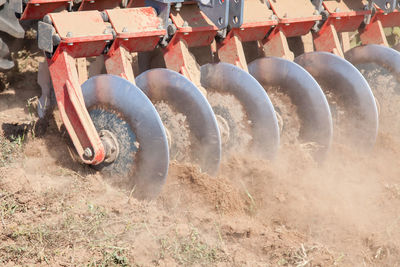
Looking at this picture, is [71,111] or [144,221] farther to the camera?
[71,111]

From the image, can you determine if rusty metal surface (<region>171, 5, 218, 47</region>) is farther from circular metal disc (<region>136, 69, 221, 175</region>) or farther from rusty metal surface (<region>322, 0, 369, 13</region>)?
rusty metal surface (<region>322, 0, 369, 13</region>)

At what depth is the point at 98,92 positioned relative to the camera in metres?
3.94

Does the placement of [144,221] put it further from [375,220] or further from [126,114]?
[375,220]

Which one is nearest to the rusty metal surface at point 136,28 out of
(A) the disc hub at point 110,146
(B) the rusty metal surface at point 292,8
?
(A) the disc hub at point 110,146

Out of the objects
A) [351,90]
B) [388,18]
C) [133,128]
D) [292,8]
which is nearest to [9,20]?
[133,128]

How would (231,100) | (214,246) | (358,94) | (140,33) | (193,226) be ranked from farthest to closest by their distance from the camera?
(358,94) → (231,100) → (140,33) → (193,226) → (214,246)

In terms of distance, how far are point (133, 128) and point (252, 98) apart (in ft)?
2.98

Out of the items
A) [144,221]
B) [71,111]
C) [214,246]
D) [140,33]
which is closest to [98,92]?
[71,111]

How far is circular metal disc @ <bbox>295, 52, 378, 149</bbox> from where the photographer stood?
467 centimetres

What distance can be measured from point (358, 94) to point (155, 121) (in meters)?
1.74

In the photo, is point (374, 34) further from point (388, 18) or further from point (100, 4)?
point (100, 4)

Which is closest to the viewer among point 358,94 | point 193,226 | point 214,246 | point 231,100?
point 214,246

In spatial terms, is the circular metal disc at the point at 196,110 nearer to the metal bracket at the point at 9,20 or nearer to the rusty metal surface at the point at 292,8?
the metal bracket at the point at 9,20

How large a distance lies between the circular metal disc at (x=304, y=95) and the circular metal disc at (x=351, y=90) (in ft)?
1.26
